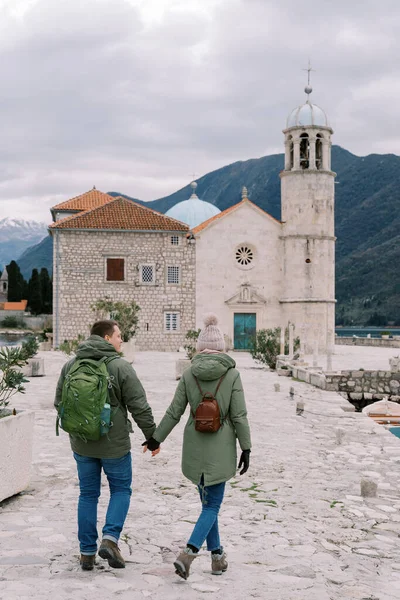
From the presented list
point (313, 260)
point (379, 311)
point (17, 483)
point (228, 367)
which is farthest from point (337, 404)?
point (379, 311)

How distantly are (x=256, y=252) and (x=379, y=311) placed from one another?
88.0 meters

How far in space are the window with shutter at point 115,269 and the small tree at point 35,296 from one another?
44696mm

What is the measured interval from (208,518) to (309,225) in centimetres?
3242

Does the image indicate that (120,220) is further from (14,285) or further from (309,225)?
(14,285)

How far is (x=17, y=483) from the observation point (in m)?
6.00

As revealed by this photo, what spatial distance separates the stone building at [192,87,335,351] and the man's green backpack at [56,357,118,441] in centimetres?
3103

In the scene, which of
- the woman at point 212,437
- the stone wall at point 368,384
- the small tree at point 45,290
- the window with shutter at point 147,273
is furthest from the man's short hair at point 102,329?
the small tree at point 45,290

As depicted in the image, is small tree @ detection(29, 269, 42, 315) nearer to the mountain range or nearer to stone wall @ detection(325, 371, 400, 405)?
stone wall @ detection(325, 371, 400, 405)

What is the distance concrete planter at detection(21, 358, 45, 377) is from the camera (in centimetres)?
1919

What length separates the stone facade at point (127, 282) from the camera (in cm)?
3469

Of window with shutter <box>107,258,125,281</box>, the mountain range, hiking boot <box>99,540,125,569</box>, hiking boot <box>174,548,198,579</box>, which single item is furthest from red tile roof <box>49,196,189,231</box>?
the mountain range

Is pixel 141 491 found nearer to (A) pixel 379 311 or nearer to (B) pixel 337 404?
(B) pixel 337 404

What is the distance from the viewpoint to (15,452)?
5.90 meters

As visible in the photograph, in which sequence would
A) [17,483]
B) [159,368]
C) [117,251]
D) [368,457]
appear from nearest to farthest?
[17,483], [368,457], [159,368], [117,251]
